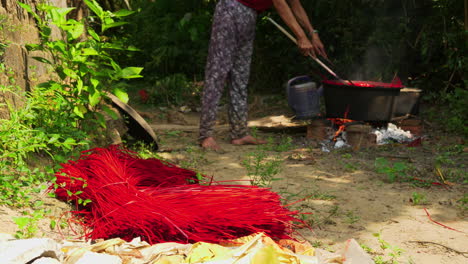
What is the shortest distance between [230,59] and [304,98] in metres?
1.28

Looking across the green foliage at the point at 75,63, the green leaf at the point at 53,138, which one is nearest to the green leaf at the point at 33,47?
the green foliage at the point at 75,63

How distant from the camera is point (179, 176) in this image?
3.29 m

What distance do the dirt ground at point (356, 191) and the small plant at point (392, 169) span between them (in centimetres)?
5

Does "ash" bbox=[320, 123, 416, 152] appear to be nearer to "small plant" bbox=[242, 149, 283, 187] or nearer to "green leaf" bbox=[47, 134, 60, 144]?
"small plant" bbox=[242, 149, 283, 187]

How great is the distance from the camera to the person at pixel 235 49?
4680 millimetres

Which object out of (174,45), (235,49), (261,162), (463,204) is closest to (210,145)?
(261,162)

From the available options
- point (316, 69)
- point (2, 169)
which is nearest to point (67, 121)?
point (2, 169)

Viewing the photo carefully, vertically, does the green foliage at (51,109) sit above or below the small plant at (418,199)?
above

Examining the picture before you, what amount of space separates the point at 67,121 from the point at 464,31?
195 inches

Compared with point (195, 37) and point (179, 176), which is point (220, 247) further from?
point (195, 37)

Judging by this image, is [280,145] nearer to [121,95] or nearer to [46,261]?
[121,95]

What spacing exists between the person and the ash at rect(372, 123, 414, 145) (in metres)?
1.07

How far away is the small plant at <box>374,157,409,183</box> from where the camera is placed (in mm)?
3934

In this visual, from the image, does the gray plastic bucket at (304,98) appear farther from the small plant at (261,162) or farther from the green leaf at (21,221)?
the green leaf at (21,221)
